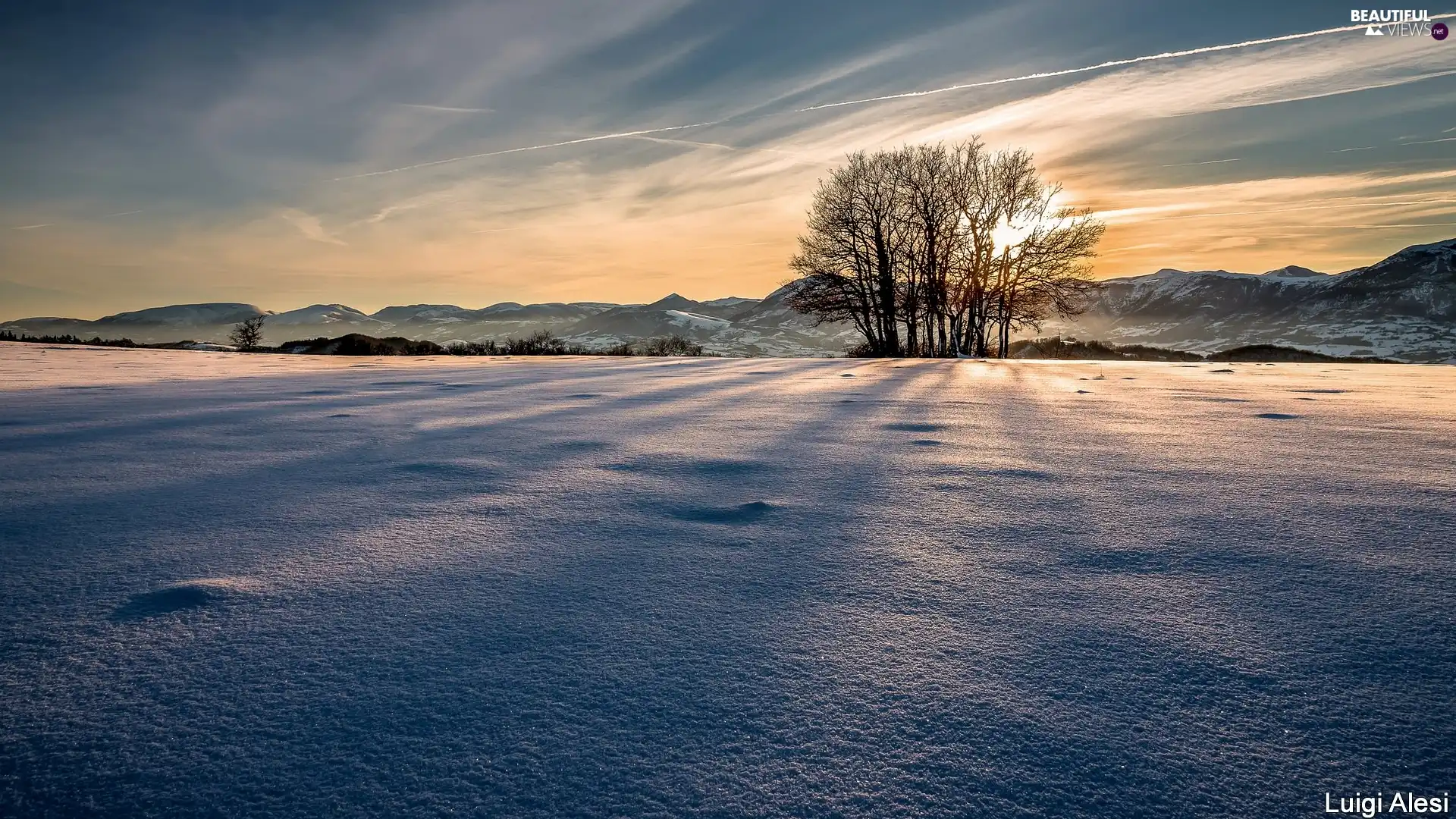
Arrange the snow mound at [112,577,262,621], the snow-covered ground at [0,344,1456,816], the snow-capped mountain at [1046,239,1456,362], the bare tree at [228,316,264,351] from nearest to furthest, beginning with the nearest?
the snow-covered ground at [0,344,1456,816], the snow mound at [112,577,262,621], the bare tree at [228,316,264,351], the snow-capped mountain at [1046,239,1456,362]

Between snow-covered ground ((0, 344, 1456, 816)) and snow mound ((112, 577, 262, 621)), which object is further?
snow mound ((112, 577, 262, 621))

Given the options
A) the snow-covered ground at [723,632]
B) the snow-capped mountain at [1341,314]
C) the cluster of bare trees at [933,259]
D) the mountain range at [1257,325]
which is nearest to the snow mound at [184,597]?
the snow-covered ground at [723,632]

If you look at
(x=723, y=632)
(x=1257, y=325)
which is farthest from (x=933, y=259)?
(x=1257, y=325)

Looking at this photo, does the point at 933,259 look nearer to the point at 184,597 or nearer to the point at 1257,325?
the point at 184,597

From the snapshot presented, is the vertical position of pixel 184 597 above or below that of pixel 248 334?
below

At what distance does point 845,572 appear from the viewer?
156cm

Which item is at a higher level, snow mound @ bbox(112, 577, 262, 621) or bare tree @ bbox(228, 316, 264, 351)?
bare tree @ bbox(228, 316, 264, 351)

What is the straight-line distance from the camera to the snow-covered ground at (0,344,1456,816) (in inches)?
34.2

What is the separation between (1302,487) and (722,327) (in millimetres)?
161760

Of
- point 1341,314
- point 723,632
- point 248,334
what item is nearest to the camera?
point 723,632

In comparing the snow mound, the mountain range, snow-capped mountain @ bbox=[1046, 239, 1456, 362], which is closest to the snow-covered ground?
the snow mound

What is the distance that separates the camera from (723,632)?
1.26 meters

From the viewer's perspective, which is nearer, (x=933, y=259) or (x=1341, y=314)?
(x=933, y=259)

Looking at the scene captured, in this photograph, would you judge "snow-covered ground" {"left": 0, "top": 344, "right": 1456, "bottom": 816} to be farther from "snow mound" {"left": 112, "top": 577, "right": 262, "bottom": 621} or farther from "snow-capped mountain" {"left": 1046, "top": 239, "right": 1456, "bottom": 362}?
"snow-capped mountain" {"left": 1046, "top": 239, "right": 1456, "bottom": 362}
